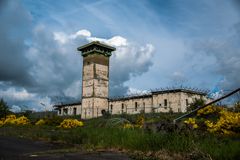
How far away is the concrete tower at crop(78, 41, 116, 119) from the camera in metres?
48.8

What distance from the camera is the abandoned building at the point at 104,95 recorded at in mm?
44875

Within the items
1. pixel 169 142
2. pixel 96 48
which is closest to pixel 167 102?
pixel 96 48

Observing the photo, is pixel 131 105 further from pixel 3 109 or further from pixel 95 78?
pixel 3 109

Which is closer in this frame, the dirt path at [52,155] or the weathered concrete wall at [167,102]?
the dirt path at [52,155]

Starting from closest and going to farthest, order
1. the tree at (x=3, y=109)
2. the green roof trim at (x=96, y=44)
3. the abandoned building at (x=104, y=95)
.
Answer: the tree at (x=3, y=109) → the abandoned building at (x=104, y=95) → the green roof trim at (x=96, y=44)

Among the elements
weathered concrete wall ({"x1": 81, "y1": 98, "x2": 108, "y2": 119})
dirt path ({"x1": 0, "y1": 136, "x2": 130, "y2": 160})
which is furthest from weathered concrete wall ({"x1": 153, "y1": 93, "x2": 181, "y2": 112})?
dirt path ({"x1": 0, "y1": 136, "x2": 130, "y2": 160})

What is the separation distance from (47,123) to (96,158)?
20485 mm

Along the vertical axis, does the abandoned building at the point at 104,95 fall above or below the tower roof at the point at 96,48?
below

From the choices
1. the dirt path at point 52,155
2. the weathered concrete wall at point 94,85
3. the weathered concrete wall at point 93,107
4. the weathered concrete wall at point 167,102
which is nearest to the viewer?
the dirt path at point 52,155

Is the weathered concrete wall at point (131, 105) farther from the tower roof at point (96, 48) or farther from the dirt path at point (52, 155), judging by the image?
the dirt path at point (52, 155)

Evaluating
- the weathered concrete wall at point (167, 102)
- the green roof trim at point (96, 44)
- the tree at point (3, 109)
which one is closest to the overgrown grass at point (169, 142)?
the tree at point (3, 109)

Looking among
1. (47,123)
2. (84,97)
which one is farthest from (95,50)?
(47,123)

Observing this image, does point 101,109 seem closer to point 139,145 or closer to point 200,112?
point 200,112

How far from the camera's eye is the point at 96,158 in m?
6.85
